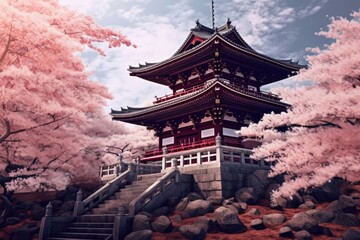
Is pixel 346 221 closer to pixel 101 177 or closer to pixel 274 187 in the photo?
pixel 274 187

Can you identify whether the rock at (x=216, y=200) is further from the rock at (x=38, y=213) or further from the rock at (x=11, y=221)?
the rock at (x=11, y=221)

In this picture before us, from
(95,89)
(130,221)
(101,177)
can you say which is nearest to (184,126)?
(101,177)

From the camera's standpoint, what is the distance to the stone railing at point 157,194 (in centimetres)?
1359

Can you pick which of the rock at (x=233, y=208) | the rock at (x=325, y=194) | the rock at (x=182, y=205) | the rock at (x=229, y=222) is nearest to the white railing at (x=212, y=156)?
the rock at (x=182, y=205)

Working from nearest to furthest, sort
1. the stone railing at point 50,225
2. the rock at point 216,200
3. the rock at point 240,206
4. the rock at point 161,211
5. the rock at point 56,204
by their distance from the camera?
the rock at point 240,206, the rock at point 161,211, the stone railing at point 50,225, the rock at point 216,200, the rock at point 56,204

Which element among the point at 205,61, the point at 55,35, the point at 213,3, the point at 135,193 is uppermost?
the point at 213,3

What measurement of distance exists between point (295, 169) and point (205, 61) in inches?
526

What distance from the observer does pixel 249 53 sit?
2194 centimetres

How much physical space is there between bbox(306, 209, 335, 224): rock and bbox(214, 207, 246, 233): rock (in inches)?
118

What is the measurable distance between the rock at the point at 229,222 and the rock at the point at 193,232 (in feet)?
2.82

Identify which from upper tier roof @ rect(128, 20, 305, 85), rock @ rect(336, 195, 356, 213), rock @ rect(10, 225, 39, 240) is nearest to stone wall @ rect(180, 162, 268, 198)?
rock @ rect(336, 195, 356, 213)

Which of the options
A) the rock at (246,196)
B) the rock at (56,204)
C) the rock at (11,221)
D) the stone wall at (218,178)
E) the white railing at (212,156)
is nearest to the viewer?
the rock at (246,196)

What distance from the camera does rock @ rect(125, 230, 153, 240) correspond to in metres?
11.3

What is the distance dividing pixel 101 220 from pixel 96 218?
366 millimetres
